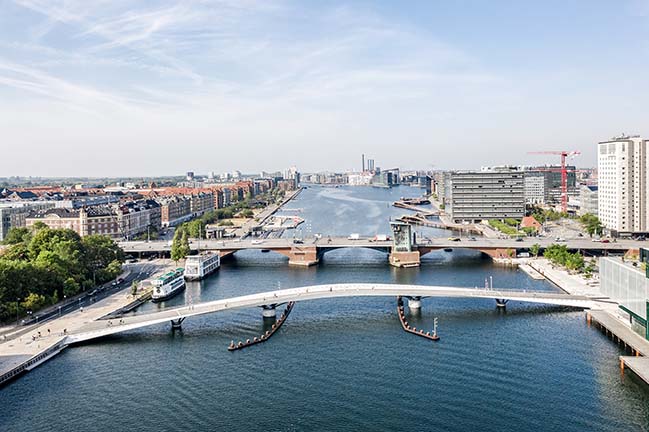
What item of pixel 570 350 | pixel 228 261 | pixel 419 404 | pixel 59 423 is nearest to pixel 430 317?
pixel 570 350

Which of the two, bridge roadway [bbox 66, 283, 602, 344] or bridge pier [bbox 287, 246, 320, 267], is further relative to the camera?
bridge pier [bbox 287, 246, 320, 267]

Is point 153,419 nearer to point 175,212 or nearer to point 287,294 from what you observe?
point 287,294

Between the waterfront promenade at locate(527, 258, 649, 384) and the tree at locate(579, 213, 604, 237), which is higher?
the tree at locate(579, 213, 604, 237)

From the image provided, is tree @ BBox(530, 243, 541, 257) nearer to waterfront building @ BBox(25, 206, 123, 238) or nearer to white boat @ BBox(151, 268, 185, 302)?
white boat @ BBox(151, 268, 185, 302)

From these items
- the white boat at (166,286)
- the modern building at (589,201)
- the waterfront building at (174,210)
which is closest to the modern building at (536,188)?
the modern building at (589,201)

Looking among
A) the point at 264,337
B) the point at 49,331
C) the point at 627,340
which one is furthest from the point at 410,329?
the point at 49,331

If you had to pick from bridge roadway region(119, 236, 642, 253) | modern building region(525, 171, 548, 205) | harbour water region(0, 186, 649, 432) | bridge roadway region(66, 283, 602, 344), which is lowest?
harbour water region(0, 186, 649, 432)

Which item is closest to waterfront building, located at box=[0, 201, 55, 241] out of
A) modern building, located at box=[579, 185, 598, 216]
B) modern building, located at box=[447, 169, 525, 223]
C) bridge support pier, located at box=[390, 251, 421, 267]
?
bridge support pier, located at box=[390, 251, 421, 267]
